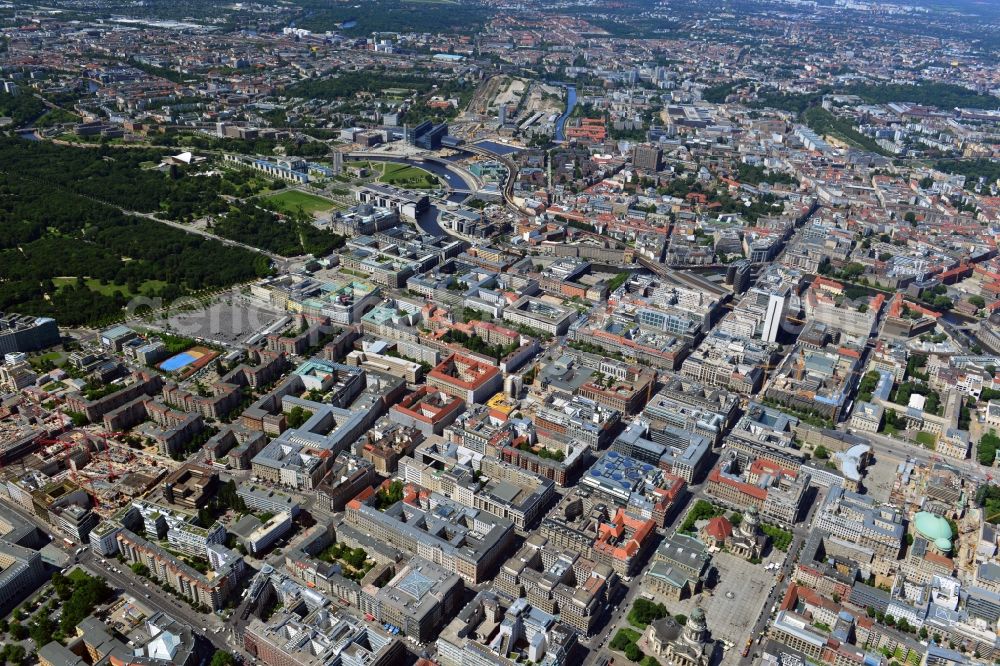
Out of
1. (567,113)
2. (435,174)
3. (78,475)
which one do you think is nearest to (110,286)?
(78,475)

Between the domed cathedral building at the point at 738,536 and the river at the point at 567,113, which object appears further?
the river at the point at 567,113

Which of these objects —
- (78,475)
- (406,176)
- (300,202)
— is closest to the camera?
(78,475)

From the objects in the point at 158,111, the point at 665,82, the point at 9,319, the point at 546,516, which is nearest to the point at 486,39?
the point at 665,82

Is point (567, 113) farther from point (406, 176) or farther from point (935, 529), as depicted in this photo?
point (935, 529)

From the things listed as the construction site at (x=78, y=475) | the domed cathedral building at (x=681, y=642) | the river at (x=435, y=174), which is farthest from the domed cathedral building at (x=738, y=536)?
the river at (x=435, y=174)

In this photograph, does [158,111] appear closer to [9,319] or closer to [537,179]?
[537,179]

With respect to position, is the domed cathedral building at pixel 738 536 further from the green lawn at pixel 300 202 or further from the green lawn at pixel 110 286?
the green lawn at pixel 300 202
